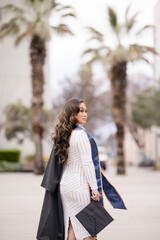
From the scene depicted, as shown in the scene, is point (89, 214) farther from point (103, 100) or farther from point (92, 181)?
point (103, 100)

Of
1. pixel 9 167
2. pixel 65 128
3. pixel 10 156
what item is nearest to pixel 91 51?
→ pixel 9 167

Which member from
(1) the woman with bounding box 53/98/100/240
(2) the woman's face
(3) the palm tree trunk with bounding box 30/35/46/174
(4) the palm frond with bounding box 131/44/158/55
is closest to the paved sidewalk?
(1) the woman with bounding box 53/98/100/240

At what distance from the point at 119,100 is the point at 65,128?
20.7 metres

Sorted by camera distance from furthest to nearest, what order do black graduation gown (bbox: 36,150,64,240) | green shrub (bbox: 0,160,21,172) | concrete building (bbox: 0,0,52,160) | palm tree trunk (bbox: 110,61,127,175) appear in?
concrete building (bbox: 0,0,52,160) < green shrub (bbox: 0,160,21,172) < palm tree trunk (bbox: 110,61,127,175) < black graduation gown (bbox: 36,150,64,240)

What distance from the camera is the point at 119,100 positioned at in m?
24.8

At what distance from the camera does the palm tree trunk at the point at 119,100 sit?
24469 mm

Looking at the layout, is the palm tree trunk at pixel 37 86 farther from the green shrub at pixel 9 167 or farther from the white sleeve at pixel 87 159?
the white sleeve at pixel 87 159

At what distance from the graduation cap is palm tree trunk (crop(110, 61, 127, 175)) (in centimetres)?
2034

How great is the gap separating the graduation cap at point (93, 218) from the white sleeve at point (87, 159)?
0.19 m

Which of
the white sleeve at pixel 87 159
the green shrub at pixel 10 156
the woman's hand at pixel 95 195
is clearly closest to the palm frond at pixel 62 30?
the green shrub at pixel 10 156

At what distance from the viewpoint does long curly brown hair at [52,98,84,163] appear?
4.27m

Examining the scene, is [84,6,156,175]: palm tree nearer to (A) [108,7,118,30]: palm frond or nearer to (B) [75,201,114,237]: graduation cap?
(A) [108,7,118,30]: palm frond

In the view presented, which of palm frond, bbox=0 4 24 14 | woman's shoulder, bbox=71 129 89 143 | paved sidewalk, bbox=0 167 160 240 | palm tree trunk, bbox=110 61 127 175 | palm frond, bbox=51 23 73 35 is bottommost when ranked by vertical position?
paved sidewalk, bbox=0 167 160 240

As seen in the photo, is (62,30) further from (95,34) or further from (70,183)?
(70,183)
